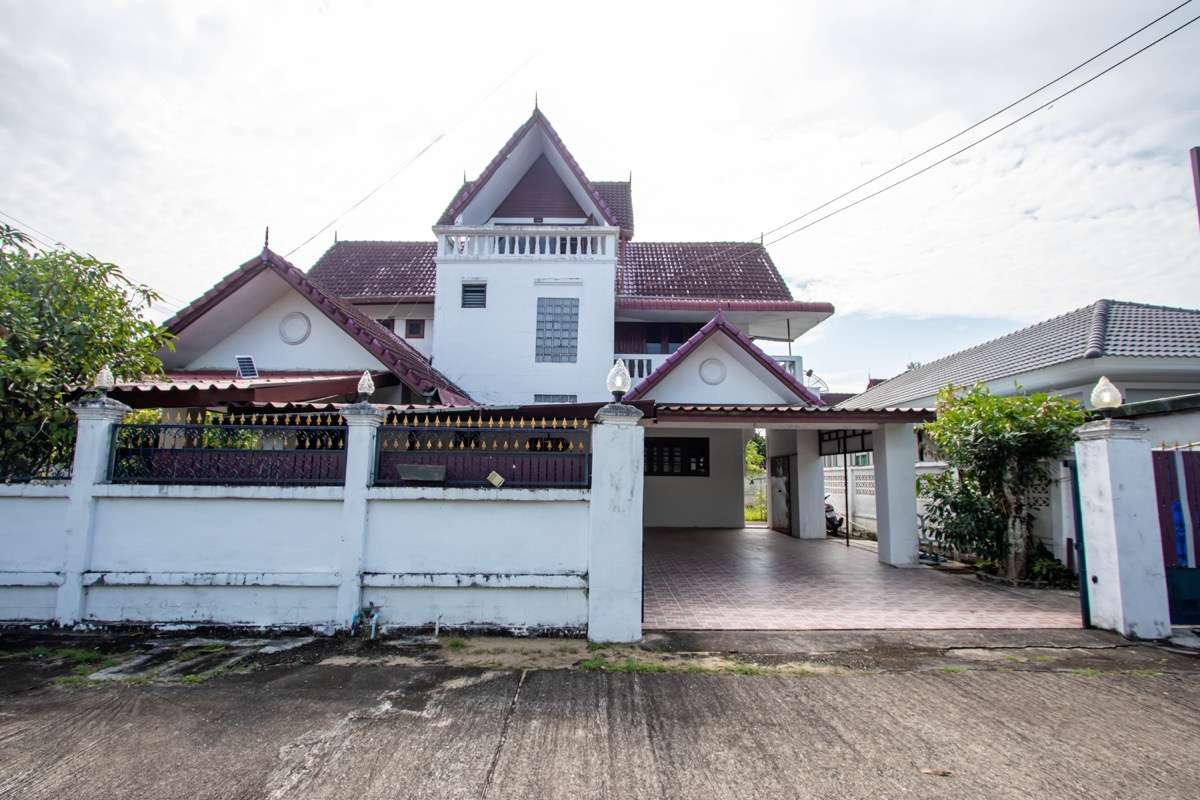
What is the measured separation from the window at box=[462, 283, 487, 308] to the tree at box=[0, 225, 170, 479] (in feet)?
21.0

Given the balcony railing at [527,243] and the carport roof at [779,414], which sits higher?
the balcony railing at [527,243]

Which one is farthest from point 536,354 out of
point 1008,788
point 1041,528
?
point 1008,788

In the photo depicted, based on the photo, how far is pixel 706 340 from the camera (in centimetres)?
1081

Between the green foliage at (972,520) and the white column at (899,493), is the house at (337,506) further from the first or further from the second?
the green foliage at (972,520)

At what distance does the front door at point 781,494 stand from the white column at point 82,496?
521 inches

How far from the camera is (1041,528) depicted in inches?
338

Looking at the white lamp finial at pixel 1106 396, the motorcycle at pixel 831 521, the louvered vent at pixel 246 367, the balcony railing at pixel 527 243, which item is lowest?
the motorcycle at pixel 831 521

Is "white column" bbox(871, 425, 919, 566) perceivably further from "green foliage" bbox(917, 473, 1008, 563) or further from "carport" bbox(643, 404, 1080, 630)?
"green foliage" bbox(917, 473, 1008, 563)

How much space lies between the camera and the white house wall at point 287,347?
928cm

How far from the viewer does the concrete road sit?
2.91 m

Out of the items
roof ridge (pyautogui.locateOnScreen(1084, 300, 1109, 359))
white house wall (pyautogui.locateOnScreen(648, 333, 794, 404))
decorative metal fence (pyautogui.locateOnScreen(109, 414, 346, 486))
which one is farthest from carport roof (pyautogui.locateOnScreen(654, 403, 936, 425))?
decorative metal fence (pyautogui.locateOnScreen(109, 414, 346, 486))

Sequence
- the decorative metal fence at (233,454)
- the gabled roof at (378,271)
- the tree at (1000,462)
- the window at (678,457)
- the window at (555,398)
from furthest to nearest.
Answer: the window at (678,457)
the gabled roof at (378,271)
the window at (555,398)
the tree at (1000,462)
the decorative metal fence at (233,454)

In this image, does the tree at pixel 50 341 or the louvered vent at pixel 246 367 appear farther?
the louvered vent at pixel 246 367

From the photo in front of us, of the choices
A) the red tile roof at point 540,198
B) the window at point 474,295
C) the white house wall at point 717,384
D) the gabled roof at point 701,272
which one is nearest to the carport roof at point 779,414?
the white house wall at point 717,384
